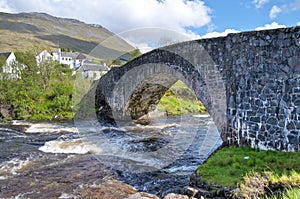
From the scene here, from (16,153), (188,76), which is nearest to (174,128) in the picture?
(188,76)

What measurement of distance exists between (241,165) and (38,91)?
78.2 feet

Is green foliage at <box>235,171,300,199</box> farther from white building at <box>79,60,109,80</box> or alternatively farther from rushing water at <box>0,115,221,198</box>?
white building at <box>79,60,109,80</box>

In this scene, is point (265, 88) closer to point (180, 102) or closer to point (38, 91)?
point (180, 102)

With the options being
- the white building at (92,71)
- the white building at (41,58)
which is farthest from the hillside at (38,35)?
the white building at (41,58)

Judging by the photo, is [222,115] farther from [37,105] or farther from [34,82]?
[34,82]

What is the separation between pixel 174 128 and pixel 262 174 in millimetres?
12198

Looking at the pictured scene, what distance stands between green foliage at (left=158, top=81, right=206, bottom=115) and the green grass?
1778 centimetres

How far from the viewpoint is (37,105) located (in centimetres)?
2580

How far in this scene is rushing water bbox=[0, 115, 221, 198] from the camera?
8430 mm

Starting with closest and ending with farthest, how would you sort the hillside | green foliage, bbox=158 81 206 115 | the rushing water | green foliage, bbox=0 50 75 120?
1. the rushing water
2. green foliage, bbox=0 50 75 120
3. green foliage, bbox=158 81 206 115
4. the hillside

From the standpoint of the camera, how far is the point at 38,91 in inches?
1069

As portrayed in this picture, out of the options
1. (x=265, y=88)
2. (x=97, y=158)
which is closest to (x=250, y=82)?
(x=265, y=88)

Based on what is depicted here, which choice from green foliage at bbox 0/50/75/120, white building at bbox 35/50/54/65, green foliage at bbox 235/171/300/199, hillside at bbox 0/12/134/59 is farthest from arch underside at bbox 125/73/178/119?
hillside at bbox 0/12/134/59

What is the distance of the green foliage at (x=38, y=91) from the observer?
2489cm
